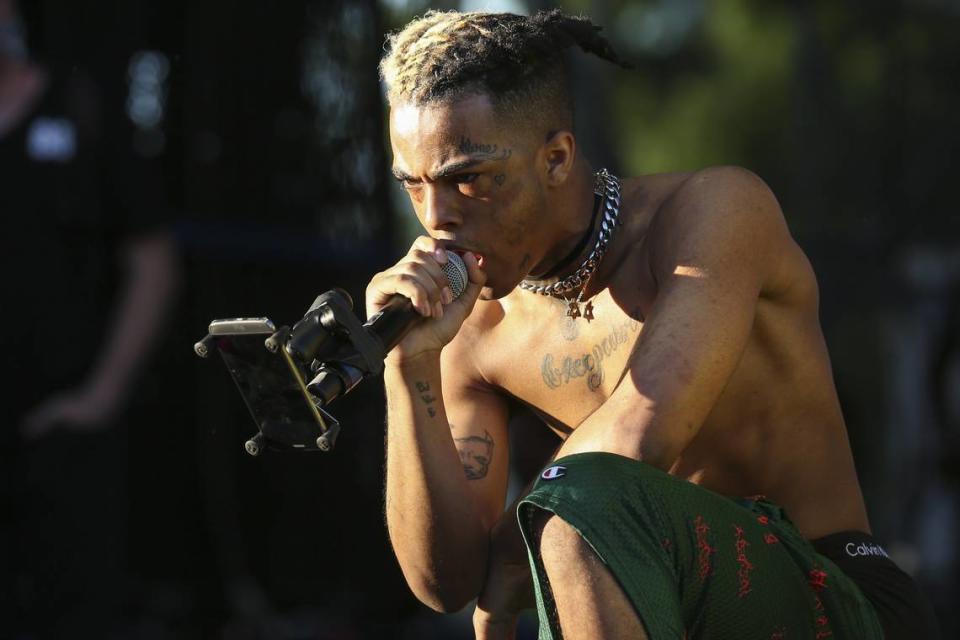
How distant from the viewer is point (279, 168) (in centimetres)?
566

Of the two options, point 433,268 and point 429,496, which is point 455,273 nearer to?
point 433,268

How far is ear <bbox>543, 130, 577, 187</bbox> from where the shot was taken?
3.30 m

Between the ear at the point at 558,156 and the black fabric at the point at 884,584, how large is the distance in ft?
3.17

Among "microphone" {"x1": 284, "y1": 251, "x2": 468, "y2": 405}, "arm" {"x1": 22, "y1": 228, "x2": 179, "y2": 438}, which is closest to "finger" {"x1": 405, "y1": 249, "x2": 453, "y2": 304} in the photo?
"microphone" {"x1": 284, "y1": 251, "x2": 468, "y2": 405}

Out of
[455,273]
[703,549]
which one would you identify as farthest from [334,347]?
[703,549]

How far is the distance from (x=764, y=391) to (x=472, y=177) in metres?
0.79

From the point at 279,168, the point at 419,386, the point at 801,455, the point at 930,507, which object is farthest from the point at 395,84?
the point at 930,507

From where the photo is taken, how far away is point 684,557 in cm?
260

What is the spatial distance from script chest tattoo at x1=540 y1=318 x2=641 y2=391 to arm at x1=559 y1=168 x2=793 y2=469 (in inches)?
7.0

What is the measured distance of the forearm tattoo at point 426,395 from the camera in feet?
10.3

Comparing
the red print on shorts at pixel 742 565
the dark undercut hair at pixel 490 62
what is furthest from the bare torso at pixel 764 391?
the red print on shorts at pixel 742 565

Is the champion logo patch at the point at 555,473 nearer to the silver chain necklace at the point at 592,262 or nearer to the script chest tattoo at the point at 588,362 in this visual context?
the script chest tattoo at the point at 588,362

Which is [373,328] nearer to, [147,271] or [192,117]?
[147,271]

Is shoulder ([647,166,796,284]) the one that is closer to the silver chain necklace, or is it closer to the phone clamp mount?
the silver chain necklace
